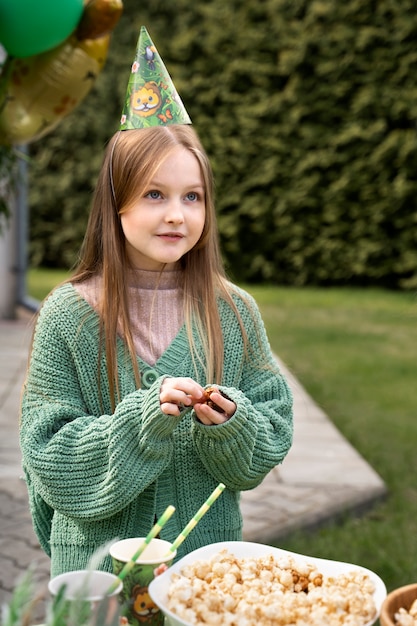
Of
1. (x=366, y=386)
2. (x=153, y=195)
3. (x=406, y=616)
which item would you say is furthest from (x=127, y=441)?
(x=366, y=386)

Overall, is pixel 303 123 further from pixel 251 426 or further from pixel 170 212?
pixel 251 426

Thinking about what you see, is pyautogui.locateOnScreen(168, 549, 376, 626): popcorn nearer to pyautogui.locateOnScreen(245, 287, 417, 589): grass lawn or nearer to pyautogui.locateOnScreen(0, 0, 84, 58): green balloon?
pyautogui.locateOnScreen(245, 287, 417, 589): grass lawn

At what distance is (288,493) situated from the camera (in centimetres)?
377

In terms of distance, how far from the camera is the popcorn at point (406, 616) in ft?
3.64

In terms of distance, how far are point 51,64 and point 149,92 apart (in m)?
2.67

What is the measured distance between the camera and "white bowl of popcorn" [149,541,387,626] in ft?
3.76

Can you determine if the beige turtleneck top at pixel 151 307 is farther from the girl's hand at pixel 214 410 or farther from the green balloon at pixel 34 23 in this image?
the green balloon at pixel 34 23

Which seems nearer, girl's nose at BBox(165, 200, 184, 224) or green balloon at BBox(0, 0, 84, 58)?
girl's nose at BBox(165, 200, 184, 224)

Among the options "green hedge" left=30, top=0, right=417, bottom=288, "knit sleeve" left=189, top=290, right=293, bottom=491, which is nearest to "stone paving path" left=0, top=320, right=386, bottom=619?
"knit sleeve" left=189, top=290, right=293, bottom=491

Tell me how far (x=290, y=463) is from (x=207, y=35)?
7.37 meters

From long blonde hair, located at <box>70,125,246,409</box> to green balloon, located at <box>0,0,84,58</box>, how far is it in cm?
221

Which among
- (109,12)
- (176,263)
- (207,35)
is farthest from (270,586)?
(207,35)

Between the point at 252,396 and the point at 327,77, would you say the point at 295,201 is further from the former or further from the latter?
the point at 252,396

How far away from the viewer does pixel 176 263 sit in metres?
1.82
